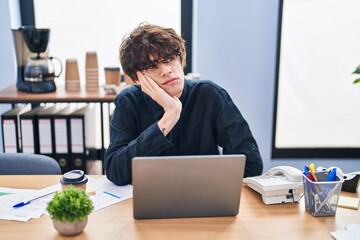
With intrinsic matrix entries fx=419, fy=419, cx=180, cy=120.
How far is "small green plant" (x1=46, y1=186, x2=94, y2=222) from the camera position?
1047 millimetres

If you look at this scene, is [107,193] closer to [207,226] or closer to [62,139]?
[207,226]

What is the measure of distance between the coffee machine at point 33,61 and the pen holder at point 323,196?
1.75 metres

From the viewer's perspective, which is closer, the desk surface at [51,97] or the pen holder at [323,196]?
the pen holder at [323,196]

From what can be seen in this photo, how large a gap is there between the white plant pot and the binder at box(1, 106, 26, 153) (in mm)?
1521

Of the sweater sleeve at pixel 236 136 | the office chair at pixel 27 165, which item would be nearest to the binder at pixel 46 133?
the office chair at pixel 27 165

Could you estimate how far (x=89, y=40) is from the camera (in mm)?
2828

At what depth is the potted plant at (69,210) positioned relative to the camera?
1.05 m

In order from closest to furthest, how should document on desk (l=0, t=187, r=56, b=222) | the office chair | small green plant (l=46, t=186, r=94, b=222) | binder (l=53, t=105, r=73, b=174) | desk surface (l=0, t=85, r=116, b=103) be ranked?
small green plant (l=46, t=186, r=94, b=222)
document on desk (l=0, t=187, r=56, b=222)
the office chair
desk surface (l=0, t=85, r=116, b=103)
binder (l=53, t=105, r=73, b=174)

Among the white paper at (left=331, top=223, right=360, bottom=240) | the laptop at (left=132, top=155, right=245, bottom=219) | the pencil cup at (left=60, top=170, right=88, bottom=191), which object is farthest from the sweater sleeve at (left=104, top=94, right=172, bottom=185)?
the white paper at (left=331, top=223, right=360, bottom=240)

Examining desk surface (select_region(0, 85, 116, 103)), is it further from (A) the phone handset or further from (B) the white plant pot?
(B) the white plant pot

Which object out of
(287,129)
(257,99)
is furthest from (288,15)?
(287,129)

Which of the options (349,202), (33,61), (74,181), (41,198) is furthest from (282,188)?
(33,61)

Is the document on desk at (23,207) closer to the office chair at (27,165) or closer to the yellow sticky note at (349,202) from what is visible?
the office chair at (27,165)

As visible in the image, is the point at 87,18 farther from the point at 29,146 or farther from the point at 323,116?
the point at 323,116
